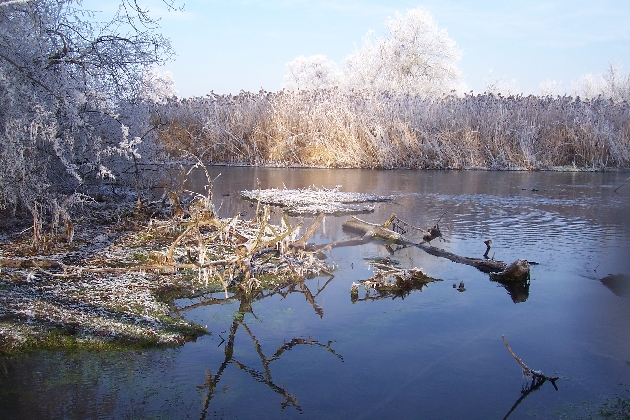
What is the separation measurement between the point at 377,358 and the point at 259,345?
65cm

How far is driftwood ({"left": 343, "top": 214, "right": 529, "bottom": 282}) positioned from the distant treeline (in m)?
9.03

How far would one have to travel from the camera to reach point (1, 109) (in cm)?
566

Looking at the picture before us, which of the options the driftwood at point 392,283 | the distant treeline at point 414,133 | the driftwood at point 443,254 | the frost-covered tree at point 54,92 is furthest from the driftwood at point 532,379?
the distant treeline at point 414,133

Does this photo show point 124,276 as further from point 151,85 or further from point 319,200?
point 319,200

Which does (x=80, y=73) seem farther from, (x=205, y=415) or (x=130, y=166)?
(x=205, y=415)

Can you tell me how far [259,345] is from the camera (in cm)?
330

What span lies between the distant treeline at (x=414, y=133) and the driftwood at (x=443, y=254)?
29.6 ft

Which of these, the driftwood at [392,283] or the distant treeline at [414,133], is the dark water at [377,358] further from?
the distant treeline at [414,133]

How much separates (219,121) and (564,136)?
30.8 ft

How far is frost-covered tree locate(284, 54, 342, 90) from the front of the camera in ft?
180

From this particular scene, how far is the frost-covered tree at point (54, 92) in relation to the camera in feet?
18.5

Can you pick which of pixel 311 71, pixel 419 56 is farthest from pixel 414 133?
pixel 311 71

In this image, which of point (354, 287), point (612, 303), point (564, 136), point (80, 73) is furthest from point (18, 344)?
point (564, 136)

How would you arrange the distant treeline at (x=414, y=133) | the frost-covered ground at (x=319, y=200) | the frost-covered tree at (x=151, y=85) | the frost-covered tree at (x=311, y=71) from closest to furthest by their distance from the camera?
the frost-covered tree at (x=151, y=85) < the frost-covered ground at (x=319, y=200) < the distant treeline at (x=414, y=133) < the frost-covered tree at (x=311, y=71)
